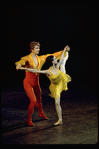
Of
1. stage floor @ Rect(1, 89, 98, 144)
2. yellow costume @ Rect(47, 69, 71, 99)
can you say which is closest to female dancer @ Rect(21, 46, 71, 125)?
yellow costume @ Rect(47, 69, 71, 99)

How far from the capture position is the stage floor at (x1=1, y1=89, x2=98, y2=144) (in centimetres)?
376

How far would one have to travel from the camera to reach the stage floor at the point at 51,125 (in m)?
3.76

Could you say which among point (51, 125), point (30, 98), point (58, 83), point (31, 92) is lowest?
point (51, 125)

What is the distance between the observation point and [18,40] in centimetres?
993

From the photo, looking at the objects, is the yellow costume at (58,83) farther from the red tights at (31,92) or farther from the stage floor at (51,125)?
the stage floor at (51,125)

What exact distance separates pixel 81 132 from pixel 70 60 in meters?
6.36

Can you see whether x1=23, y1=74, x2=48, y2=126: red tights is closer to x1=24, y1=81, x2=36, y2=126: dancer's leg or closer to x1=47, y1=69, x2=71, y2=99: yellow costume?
x1=24, y1=81, x2=36, y2=126: dancer's leg

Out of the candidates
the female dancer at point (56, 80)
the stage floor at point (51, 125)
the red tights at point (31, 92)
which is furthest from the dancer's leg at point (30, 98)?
the female dancer at point (56, 80)

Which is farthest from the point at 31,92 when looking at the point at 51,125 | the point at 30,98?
the point at 51,125

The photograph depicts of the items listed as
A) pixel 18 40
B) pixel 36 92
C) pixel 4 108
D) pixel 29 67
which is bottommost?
pixel 4 108

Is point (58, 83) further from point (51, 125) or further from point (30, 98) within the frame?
point (51, 125)

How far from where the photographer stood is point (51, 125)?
458 centimetres

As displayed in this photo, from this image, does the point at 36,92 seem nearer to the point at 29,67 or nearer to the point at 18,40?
the point at 29,67

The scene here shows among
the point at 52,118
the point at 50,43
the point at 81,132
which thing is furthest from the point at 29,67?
the point at 50,43
